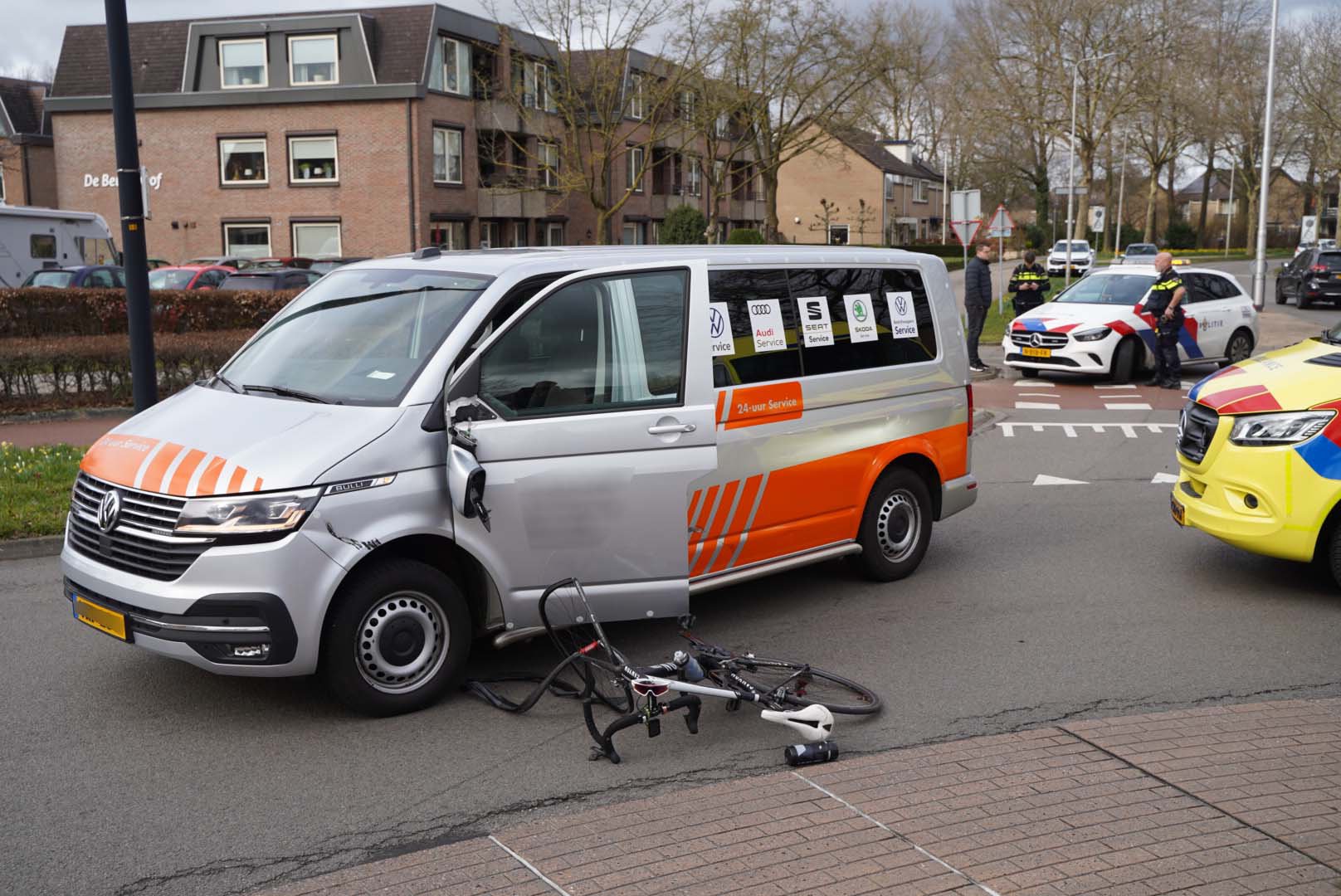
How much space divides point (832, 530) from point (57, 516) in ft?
18.4

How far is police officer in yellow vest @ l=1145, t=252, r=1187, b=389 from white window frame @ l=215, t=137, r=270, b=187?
33358mm

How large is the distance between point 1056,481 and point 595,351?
22.2 feet

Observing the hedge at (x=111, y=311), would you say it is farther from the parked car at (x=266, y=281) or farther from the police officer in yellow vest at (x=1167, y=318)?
the police officer in yellow vest at (x=1167, y=318)

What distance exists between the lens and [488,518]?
18.2ft

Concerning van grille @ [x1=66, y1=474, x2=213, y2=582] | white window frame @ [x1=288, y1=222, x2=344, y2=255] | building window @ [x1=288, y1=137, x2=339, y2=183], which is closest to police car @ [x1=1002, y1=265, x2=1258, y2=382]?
van grille @ [x1=66, y1=474, x2=213, y2=582]

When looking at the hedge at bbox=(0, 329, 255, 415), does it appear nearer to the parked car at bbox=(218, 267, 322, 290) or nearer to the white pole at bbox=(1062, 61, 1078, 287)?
the parked car at bbox=(218, 267, 322, 290)

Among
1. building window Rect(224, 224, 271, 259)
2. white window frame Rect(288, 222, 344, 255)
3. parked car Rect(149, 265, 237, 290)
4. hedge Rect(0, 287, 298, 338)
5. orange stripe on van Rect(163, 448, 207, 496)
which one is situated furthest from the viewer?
building window Rect(224, 224, 271, 259)

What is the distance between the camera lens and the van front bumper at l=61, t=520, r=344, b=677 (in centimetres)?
507

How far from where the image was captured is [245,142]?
43719 mm

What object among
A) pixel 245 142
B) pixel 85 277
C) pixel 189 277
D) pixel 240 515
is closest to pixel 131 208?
pixel 240 515

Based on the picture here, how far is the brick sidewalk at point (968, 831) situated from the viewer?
159 inches

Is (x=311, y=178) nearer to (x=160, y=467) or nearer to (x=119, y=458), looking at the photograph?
(x=119, y=458)

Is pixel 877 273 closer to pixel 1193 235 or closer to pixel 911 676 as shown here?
pixel 911 676

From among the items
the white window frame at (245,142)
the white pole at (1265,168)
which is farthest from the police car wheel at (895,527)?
the white window frame at (245,142)
